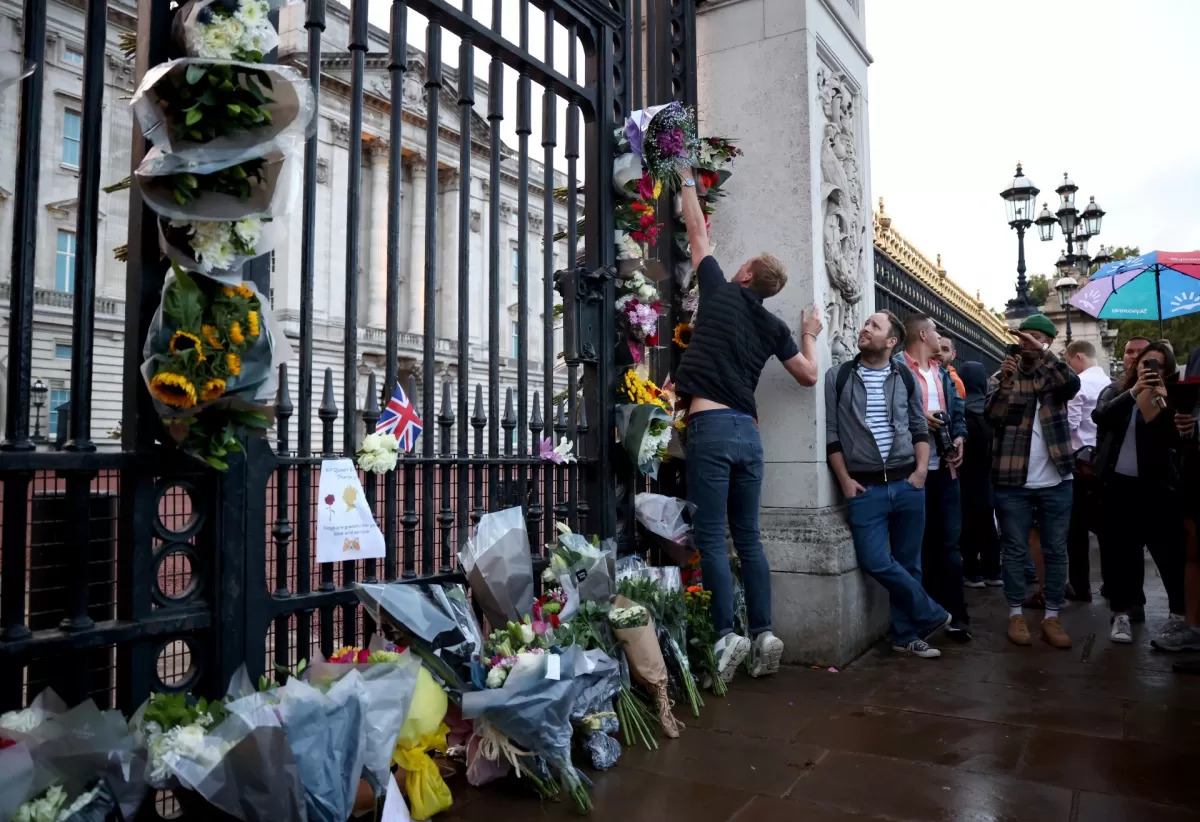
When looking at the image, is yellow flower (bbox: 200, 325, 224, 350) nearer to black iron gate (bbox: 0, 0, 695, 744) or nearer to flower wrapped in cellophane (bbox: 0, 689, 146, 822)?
black iron gate (bbox: 0, 0, 695, 744)

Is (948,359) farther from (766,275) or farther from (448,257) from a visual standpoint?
(448,257)

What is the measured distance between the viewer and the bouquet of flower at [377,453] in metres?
3.37

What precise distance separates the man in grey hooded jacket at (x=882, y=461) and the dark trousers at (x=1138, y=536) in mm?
1485

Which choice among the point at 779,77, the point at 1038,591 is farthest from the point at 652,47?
the point at 1038,591

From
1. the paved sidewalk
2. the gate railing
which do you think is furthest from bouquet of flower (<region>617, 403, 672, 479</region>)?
the paved sidewalk

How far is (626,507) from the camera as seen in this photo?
4.94 metres

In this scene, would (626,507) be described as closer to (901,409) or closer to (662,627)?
(662,627)

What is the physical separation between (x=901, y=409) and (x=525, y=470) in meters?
2.46

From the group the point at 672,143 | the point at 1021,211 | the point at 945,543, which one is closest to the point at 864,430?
the point at 945,543

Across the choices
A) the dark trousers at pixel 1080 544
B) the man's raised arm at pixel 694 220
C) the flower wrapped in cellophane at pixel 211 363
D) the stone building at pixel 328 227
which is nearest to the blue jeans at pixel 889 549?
the man's raised arm at pixel 694 220

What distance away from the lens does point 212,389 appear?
2.51 meters

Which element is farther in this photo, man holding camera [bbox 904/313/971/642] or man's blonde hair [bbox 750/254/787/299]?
man holding camera [bbox 904/313/971/642]

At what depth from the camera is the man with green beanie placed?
5.52m

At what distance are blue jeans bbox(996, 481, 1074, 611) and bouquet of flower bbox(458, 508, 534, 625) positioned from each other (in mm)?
3629
